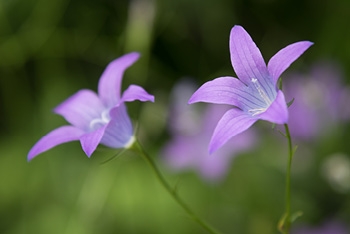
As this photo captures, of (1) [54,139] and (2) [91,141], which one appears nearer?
(2) [91,141]

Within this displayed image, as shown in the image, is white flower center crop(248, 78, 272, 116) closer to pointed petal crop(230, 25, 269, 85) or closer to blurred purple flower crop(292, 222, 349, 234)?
pointed petal crop(230, 25, 269, 85)

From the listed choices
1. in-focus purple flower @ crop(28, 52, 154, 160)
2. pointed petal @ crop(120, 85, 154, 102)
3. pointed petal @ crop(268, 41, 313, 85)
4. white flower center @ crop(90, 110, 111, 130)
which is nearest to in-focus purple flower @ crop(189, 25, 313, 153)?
pointed petal @ crop(268, 41, 313, 85)

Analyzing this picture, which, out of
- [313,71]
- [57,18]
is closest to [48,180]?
[57,18]

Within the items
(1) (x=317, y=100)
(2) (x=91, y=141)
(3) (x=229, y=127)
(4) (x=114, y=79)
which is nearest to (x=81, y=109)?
(4) (x=114, y=79)

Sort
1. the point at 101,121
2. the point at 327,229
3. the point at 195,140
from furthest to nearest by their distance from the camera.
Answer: the point at 195,140
the point at 327,229
the point at 101,121

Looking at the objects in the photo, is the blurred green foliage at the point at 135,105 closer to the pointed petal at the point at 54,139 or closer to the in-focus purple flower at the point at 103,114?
the in-focus purple flower at the point at 103,114

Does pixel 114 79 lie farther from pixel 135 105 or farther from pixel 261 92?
pixel 135 105

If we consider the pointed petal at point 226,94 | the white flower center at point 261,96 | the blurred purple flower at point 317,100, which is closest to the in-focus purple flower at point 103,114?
the pointed petal at point 226,94
